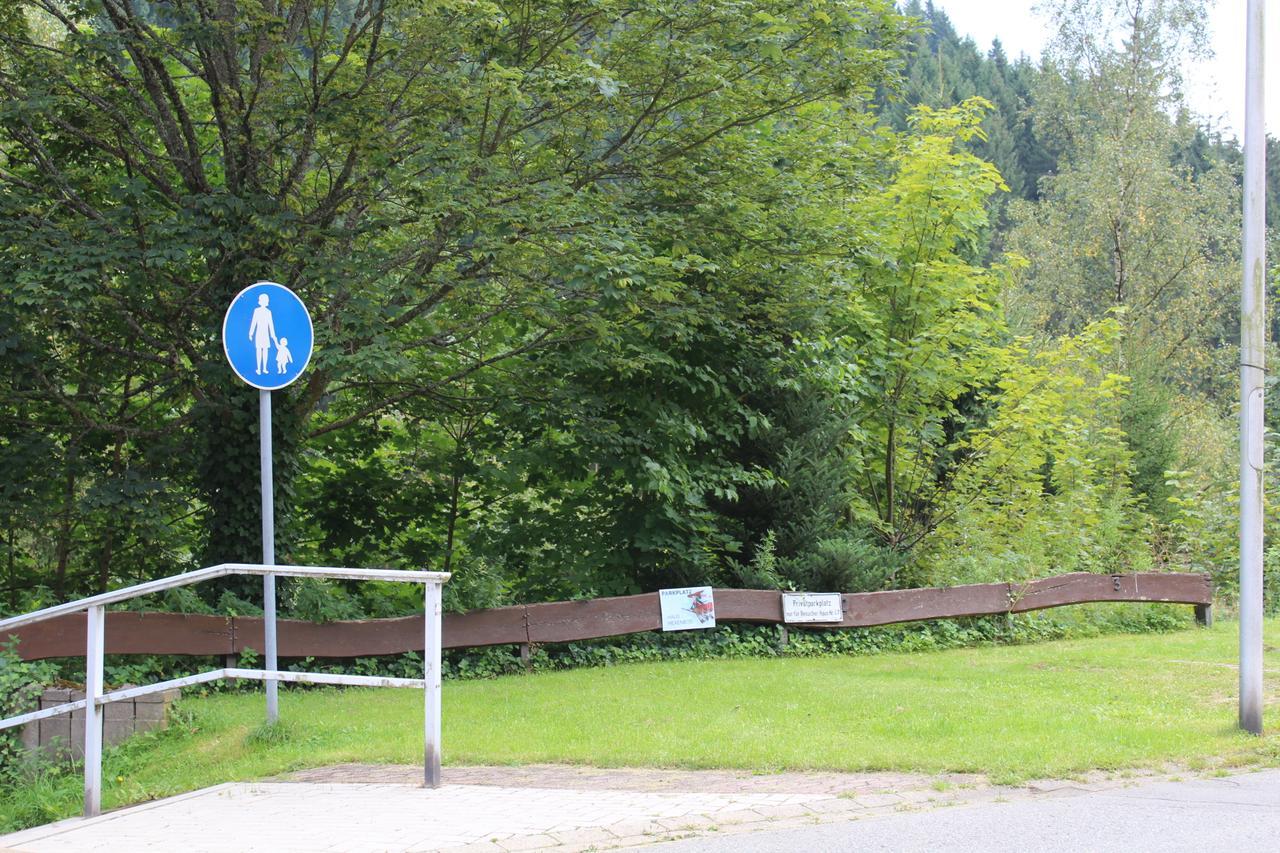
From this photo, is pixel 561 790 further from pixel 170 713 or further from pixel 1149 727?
pixel 1149 727

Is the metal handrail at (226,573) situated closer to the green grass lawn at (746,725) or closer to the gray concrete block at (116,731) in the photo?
the green grass lawn at (746,725)

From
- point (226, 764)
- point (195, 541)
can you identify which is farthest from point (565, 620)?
point (226, 764)

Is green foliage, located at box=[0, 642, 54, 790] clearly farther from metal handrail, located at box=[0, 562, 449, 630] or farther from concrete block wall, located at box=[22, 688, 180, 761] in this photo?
metal handrail, located at box=[0, 562, 449, 630]

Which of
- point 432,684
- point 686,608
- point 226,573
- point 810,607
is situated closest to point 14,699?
point 226,573

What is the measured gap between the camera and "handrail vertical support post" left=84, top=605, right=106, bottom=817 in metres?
7.01

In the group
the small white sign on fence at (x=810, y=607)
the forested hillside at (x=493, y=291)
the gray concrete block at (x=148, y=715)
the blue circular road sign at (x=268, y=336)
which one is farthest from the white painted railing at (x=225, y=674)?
the small white sign on fence at (x=810, y=607)

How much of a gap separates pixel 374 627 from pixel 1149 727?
25.5 feet

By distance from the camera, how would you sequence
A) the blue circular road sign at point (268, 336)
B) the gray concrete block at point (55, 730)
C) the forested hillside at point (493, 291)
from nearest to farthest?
1. the blue circular road sign at point (268, 336)
2. the gray concrete block at point (55, 730)
3. the forested hillside at point (493, 291)

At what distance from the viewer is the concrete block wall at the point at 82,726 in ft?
→ 30.4

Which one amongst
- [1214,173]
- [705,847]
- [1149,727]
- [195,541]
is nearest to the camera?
[705,847]

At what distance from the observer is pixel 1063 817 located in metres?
6.39

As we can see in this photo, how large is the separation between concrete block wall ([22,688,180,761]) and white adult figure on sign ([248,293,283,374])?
3.00 meters

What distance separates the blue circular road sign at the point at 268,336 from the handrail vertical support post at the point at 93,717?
2.04 m

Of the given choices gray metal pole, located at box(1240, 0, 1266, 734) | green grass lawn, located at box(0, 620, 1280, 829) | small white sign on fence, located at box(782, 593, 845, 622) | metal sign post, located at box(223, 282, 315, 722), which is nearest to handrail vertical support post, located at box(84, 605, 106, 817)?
green grass lawn, located at box(0, 620, 1280, 829)
